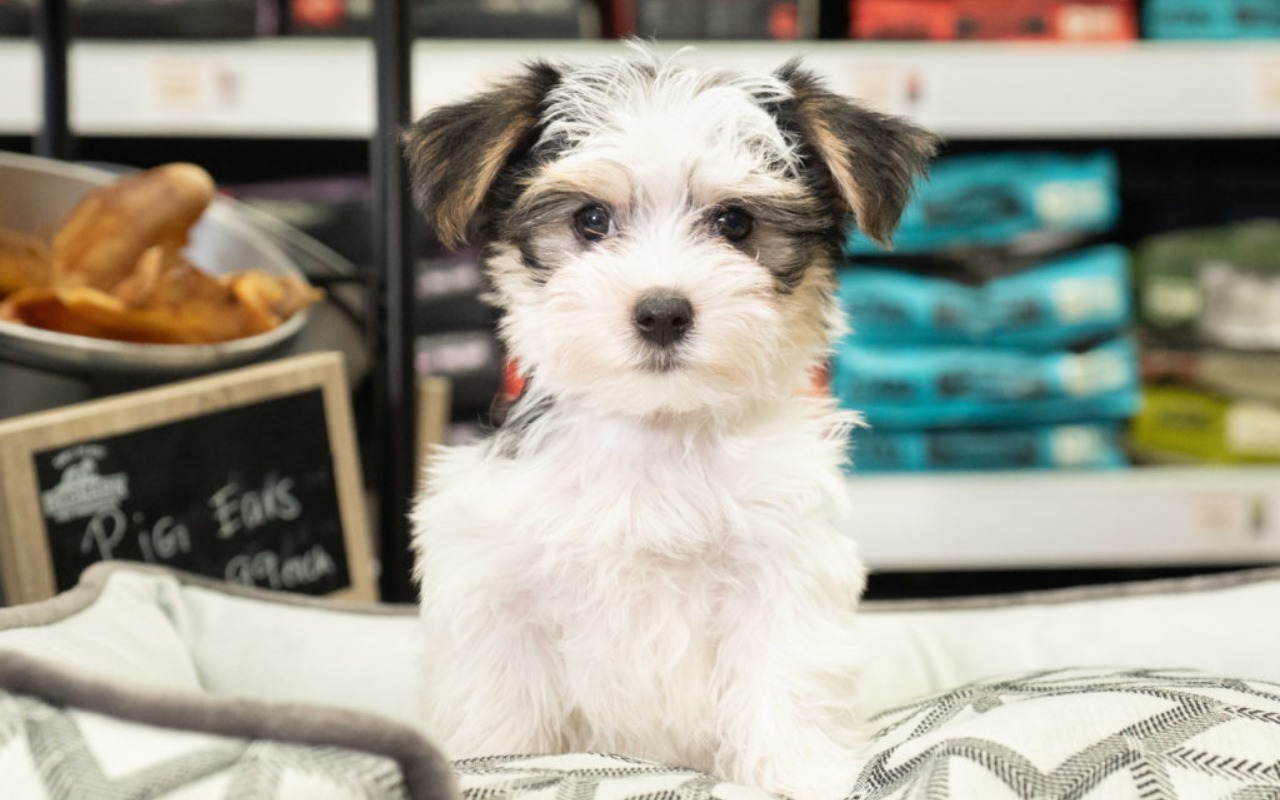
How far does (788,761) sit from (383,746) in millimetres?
434

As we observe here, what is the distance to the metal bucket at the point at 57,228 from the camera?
4.27 feet

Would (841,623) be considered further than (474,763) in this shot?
Yes

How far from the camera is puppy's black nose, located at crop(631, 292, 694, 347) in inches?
38.9

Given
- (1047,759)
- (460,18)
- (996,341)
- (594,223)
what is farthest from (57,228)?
(996,341)

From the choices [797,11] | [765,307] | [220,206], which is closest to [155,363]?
[220,206]

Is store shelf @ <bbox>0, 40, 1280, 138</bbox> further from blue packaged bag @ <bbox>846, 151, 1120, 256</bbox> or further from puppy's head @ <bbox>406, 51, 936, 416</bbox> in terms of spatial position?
puppy's head @ <bbox>406, 51, 936, 416</bbox>

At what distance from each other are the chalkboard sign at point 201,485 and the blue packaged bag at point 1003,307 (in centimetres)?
94

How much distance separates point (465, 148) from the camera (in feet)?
3.56

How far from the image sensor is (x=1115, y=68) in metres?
1.99

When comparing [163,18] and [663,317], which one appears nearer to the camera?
[663,317]

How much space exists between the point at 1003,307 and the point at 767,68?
0.57 metres

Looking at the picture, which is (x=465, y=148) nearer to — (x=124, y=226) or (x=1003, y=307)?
(x=124, y=226)

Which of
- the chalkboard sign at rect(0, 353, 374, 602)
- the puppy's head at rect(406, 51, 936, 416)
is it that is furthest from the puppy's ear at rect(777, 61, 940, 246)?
the chalkboard sign at rect(0, 353, 374, 602)

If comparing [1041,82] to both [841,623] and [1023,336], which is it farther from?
[841,623]
